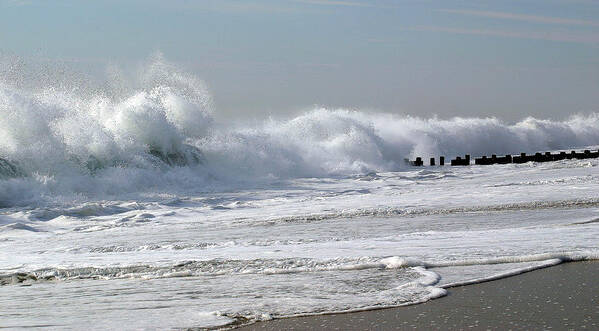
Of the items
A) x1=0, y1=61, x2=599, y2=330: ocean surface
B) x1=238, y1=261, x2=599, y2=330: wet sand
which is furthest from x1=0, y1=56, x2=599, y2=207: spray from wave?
x1=238, y1=261, x2=599, y2=330: wet sand

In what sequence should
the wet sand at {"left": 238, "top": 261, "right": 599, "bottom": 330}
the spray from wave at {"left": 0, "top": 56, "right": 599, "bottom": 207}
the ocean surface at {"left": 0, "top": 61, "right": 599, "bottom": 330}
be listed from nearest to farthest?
the wet sand at {"left": 238, "top": 261, "right": 599, "bottom": 330}, the ocean surface at {"left": 0, "top": 61, "right": 599, "bottom": 330}, the spray from wave at {"left": 0, "top": 56, "right": 599, "bottom": 207}

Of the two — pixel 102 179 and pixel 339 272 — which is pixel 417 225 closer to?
pixel 339 272

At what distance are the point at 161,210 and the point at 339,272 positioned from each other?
596cm

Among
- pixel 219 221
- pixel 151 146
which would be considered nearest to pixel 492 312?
pixel 219 221

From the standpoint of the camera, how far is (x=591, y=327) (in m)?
4.06

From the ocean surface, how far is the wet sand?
20cm

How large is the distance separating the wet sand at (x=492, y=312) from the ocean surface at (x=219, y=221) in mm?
203

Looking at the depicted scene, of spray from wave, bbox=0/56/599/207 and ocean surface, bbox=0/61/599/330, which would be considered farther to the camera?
spray from wave, bbox=0/56/599/207

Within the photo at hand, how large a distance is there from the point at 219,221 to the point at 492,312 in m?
6.05

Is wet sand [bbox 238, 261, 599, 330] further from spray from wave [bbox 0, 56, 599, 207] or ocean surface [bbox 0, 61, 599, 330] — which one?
spray from wave [bbox 0, 56, 599, 207]

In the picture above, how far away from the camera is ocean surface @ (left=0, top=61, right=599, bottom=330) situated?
17.6 ft

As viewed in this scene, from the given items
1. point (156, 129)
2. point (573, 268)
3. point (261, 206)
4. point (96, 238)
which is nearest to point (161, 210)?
point (261, 206)

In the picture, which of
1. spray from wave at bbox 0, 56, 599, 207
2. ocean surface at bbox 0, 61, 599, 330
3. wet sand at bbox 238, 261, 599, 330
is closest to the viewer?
wet sand at bbox 238, 261, 599, 330

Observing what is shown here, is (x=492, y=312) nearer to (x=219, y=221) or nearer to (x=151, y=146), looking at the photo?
(x=219, y=221)
